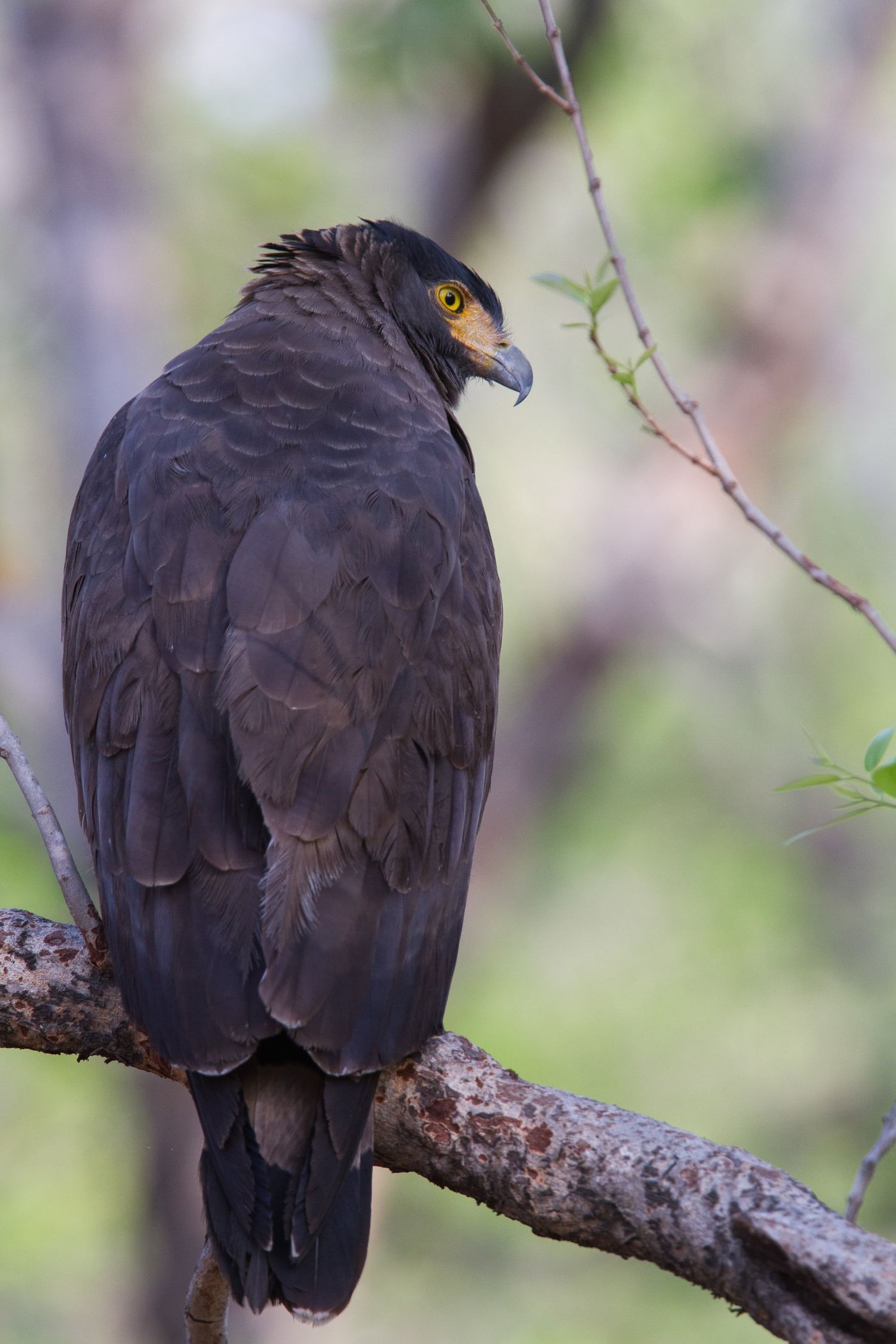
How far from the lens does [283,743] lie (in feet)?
9.43

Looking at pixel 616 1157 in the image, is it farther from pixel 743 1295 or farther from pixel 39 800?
pixel 39 800

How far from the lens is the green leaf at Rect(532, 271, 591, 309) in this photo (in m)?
3.28

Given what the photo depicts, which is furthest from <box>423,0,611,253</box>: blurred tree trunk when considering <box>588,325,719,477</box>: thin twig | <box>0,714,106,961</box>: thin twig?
<box>0,714,106,961</box>: thin twig

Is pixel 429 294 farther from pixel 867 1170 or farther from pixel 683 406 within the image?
pixel 867 1170

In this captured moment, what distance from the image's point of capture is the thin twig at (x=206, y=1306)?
3010mm

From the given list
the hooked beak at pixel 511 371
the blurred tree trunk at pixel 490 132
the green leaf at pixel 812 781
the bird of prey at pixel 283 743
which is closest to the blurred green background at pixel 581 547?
the blurred tree trunk at pixel 490 132

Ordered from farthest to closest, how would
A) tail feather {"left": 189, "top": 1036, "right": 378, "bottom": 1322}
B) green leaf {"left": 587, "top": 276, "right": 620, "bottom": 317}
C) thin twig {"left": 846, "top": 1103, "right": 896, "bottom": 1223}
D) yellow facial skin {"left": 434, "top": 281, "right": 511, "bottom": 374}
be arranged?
1. yellow facial skin {"left": 434, "top": 281, "right": 511, "bottom": 374}
2. green leaf {"left": 587, "top": 276, "right": 620, "bottom": 317}
3. tail feather {"left": 189, "top": 1036, "right": 378, "bottom": 1322}
4. thin twig {"left": 846, "top": 1103, "right": 896, "bottom": 1223}

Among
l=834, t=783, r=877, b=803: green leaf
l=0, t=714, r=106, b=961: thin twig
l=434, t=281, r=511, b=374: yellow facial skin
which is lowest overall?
l=0, t=714, r=106, b=961: thin twig

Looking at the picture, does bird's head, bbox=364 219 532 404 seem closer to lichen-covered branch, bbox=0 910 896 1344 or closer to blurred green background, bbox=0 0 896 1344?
lichen-covered branch, bbox=0 910 896 1344

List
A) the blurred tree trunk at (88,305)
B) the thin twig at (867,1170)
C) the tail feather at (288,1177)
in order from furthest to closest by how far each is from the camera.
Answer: the blurred tree trunk at (88,305) → the tail feather at (288,1177) → the thin twig at (867,1170)

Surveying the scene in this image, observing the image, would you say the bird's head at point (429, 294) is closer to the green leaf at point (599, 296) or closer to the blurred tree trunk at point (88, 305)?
the green leaf at point (599, 296)

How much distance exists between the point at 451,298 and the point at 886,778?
2.91 meters

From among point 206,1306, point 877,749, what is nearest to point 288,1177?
point 206,1306

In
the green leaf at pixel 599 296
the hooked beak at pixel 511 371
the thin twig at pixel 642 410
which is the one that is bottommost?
the thin twig at pixel 642 410
